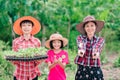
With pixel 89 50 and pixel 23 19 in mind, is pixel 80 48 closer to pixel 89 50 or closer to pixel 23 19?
pixel 89 50

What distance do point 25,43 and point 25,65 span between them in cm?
35

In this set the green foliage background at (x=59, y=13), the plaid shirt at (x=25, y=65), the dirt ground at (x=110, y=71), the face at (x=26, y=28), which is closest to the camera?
the plaid shirt at (x=25, y=65)

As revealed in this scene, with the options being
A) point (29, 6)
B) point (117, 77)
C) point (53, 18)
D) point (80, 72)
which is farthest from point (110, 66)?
point (80, 72)

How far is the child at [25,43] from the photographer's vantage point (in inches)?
204

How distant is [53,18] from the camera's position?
9672mm

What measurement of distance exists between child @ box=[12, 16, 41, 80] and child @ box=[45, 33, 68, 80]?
21 cm

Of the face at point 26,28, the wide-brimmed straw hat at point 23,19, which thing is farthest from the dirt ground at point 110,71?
the face at point 26,28

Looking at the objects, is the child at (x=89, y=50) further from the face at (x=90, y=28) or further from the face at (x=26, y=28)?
the face at (x=26, y=28)

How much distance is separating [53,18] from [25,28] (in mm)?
4441

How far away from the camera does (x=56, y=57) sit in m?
5.34

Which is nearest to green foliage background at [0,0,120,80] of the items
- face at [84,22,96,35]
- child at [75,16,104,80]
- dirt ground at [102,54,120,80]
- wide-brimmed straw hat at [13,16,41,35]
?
dirt ground at [102,54,120,80]

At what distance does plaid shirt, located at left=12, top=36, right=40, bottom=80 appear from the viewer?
16.9 feet

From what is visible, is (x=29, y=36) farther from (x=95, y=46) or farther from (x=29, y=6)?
(x=29, y=6)

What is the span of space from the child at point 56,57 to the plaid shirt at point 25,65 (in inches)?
8.5
